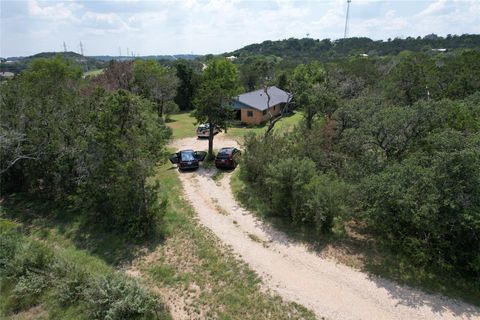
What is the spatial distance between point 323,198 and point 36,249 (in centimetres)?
1204

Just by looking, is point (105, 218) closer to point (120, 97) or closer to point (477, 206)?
point (120, 97)

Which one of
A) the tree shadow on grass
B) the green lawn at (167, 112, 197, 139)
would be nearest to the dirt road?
the tree shadow on grass

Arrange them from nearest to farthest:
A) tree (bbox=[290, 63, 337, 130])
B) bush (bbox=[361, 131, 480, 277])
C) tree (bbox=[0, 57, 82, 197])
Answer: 1. bush (bbox=[361, 131, 480, 277])
2. tree (bbox=[0, 57, 82, 197])
3. tree (bbox=[290, 63, 337, 130])

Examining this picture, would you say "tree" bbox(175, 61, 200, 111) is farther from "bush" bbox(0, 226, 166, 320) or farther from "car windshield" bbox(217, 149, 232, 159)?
"bush" bbox(0, 226, 166, 320)

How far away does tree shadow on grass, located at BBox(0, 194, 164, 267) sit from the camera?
1385 centimetres

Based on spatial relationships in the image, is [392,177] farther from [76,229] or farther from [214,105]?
[76,229]

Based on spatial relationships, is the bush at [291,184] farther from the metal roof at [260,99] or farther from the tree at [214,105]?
the metal roof at [260,99]

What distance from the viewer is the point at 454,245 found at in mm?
11477

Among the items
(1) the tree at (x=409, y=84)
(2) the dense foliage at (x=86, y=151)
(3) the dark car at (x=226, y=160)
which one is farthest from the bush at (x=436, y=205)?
(1) the tree at (x=409, y=84)

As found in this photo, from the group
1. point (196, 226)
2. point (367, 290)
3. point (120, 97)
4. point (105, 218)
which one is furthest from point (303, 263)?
point (120, 97)

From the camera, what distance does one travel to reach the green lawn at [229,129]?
111ft

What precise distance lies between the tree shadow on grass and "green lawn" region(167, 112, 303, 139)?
14.3 m

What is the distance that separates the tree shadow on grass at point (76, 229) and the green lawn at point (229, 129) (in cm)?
1433

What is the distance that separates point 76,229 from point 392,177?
15527 millimetres
